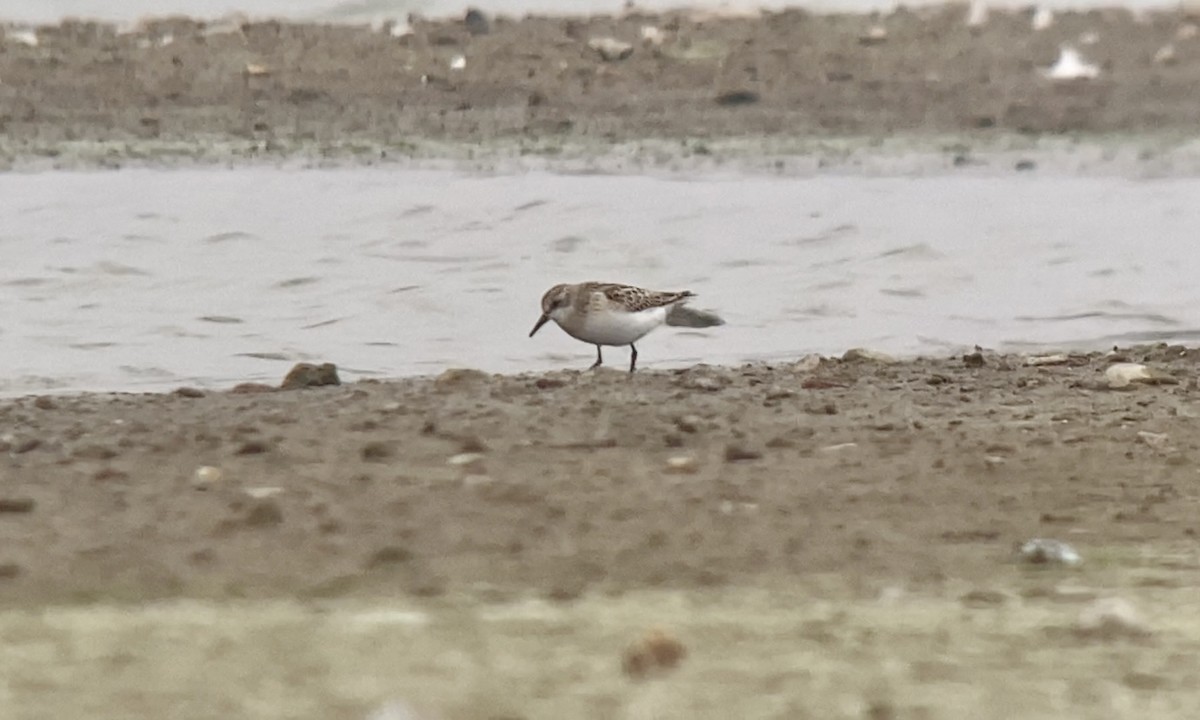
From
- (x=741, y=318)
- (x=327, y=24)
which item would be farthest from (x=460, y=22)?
(x=741, y=318)

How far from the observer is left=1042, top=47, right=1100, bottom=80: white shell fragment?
18.4 m

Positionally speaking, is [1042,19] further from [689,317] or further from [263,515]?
[263,515]

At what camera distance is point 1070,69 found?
18.5 meters

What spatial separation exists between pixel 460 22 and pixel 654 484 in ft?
45.8

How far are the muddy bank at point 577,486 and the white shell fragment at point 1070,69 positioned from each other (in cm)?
1205

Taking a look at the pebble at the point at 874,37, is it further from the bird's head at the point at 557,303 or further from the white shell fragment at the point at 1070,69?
the bird's head at the point at 557,303

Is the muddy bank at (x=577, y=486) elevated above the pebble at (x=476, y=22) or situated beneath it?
situated beneath

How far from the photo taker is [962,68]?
1825 centimetres

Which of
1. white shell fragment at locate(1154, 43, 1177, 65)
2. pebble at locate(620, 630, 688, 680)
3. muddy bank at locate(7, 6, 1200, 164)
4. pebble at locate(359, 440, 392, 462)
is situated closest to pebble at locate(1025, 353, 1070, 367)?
pebble at locate(359, 440, 392, 462)

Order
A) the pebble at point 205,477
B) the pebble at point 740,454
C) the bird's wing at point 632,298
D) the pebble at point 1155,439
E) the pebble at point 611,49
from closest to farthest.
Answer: the pebble at point 205,477, the pebble at point 740,454, the pebble at point 1155,439, the bird's wing at point 632,298, the pebble at point 611,49

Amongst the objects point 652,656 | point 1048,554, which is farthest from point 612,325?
point 652,656

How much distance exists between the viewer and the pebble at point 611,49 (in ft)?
57.0

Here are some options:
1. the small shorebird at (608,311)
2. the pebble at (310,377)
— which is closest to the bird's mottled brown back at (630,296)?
the small shorebird at (608,311)

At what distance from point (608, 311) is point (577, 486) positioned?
109 inches
